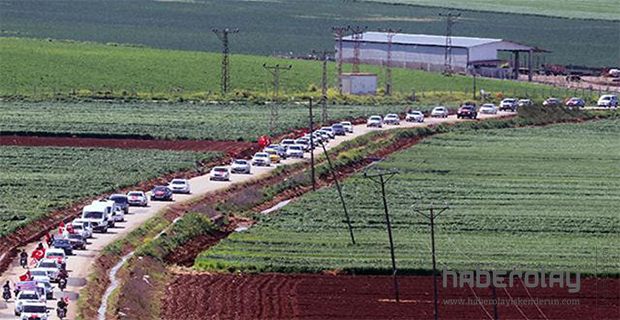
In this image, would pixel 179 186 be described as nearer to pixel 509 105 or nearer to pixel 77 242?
pixel 77 242

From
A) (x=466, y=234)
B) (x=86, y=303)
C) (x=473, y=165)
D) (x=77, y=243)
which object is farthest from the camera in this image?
(x=473, y=165)

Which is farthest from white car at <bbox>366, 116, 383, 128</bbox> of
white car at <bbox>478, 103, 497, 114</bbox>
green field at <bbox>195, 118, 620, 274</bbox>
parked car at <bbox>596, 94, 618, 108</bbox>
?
parked car at <bbox>596, 94, 618, 108</bbox>

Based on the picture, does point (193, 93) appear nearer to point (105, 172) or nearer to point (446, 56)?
point (446, 56)

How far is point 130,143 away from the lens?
394ft

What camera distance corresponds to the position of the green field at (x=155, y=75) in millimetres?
165000

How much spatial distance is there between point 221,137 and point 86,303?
59.2 m

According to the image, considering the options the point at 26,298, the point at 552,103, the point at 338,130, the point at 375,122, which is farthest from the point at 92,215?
the point at 552,103

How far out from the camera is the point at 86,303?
6494cm

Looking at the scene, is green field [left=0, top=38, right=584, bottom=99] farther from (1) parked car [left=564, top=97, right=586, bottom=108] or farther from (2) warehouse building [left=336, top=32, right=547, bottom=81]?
(1) parked car [left=564, top=97, right=586, bottom=108]

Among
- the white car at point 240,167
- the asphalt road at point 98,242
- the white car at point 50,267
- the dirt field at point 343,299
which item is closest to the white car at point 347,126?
the asphalt road at point 98,242

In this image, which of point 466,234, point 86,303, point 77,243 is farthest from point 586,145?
point 86,303

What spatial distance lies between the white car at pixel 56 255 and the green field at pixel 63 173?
6629mm

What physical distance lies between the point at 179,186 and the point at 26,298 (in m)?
32.7

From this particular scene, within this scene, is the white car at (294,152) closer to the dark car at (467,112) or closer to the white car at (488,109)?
the dark car at (467,112)
